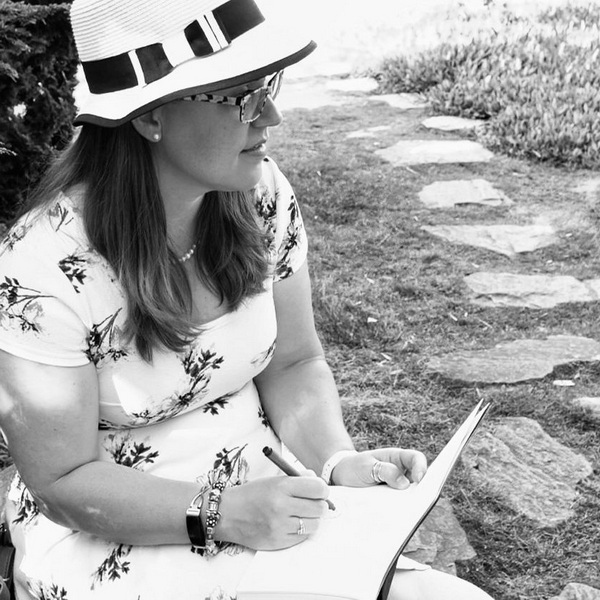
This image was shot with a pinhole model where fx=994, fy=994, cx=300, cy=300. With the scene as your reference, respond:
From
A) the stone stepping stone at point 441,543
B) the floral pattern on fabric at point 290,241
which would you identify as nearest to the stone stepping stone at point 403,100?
the stone stepping stone at point 441,543

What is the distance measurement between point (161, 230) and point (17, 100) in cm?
155

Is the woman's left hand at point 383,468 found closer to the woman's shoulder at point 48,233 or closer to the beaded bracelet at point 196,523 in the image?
the beaded bracelet at point 196,523

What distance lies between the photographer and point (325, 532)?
175cm

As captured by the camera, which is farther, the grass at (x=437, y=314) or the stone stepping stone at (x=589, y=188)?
the stone stepping stone at (x=589, y=188)

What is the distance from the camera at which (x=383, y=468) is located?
75.3 inches

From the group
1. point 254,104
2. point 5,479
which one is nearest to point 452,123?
point 5,479

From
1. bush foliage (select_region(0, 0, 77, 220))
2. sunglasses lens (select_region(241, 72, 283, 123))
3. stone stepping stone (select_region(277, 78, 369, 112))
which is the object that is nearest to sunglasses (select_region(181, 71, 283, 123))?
sunglasses lens (select_region(241, 72, 283, 123))

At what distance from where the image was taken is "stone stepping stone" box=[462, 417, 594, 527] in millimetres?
3021

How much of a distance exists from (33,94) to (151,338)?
167cm

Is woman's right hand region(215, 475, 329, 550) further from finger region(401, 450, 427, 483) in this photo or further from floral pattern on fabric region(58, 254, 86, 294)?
floral pattern on fabric region(58, 254, 86, 294)

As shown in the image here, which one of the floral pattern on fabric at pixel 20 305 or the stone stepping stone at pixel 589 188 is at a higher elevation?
the floral pattern on fabric at pixel 20 305

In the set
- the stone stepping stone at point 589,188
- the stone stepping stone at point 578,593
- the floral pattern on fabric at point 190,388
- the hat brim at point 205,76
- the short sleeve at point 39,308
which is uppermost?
the hat brim at point 205,76

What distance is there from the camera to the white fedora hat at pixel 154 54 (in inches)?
66.7

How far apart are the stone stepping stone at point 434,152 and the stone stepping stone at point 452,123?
261 millimetres
